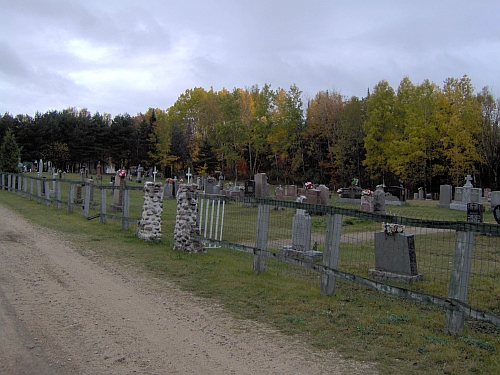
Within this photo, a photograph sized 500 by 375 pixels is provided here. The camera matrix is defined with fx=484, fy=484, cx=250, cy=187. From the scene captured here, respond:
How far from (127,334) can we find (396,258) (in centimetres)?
549

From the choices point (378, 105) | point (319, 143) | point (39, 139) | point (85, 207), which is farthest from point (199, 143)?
point (85, 207)

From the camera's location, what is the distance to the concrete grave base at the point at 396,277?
8.77 meters

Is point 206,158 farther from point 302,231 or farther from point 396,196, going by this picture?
point 302,231

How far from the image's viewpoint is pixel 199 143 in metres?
69.4

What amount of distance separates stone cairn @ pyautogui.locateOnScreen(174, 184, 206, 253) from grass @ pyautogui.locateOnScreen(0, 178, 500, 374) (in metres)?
0.29

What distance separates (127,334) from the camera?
532 cm

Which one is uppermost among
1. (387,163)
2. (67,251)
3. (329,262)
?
(387,163)

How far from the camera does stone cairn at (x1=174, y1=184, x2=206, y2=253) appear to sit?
1095 centimetres

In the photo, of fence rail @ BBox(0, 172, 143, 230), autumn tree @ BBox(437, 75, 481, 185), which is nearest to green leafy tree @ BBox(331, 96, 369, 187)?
autumn tree @ BBox(437, 75, 481, 185)

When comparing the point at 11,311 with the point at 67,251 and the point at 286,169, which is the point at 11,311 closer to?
the point at 67,251

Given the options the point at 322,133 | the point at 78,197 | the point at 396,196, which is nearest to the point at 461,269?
the point at 78,197

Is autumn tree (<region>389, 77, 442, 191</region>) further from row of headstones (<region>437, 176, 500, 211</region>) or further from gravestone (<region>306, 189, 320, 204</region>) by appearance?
gravestone (<region>306, 189, 320, 204</region>)

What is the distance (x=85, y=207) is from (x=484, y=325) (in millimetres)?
15701

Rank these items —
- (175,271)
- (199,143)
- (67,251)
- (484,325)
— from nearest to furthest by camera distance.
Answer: (484,325), (175,271), (67,251), (199,143)
